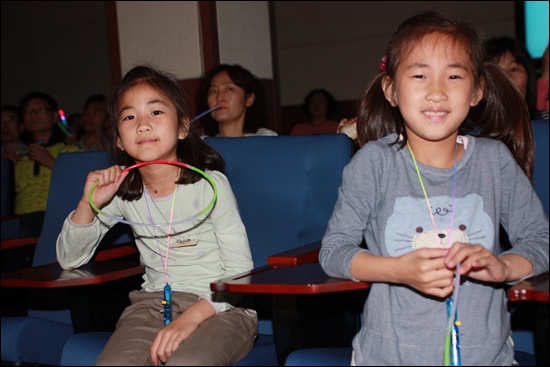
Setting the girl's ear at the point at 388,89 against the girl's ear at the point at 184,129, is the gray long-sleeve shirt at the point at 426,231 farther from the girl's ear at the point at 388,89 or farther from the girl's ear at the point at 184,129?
the girl's ear at the point at 184,129

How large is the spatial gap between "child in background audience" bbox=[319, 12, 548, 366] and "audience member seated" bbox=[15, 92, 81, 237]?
2450 millimetres

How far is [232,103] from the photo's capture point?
374cm

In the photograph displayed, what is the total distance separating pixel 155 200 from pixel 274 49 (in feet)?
9.79

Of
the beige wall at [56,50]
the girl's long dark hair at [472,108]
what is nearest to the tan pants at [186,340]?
the girl's long dark hair at [472,108]

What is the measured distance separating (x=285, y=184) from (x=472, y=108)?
26.2 inches

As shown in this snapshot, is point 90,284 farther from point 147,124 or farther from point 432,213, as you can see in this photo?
point 432,213

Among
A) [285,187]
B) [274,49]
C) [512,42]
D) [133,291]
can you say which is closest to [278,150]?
[285,187]

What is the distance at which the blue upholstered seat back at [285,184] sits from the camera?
7.74 feet

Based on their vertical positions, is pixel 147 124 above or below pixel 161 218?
above

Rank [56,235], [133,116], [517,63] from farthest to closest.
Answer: [517,63] → [56,235] → [133,116]

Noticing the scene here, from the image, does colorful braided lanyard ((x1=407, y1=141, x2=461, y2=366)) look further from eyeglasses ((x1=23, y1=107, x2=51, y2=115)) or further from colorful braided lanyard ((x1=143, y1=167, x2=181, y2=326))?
eyeglasses ((x1=23, y1=107, x2=51, y2=115))

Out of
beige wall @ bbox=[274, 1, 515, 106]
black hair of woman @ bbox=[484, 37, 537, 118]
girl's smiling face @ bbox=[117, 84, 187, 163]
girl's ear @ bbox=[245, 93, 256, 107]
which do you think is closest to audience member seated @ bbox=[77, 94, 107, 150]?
girl's ear @ bbox=[245, 93, 256, 107]

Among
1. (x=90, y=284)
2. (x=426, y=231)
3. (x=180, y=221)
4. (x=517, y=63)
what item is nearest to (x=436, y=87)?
(x=426, y=231)

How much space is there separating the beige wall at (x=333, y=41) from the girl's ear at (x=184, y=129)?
208 inches
